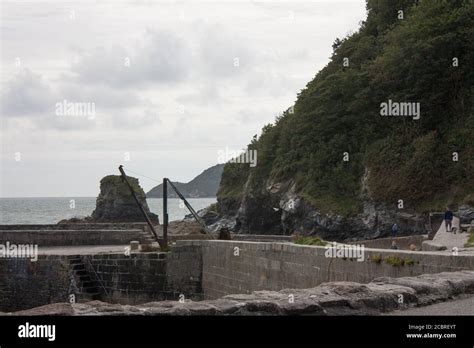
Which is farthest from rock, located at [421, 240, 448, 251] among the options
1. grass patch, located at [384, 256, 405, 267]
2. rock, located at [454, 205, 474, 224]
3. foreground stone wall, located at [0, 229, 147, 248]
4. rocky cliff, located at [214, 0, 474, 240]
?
rocky cliff, located at [214, 0, 474, 240]

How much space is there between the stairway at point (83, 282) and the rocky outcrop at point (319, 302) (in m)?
15.7

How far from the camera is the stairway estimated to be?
2431 cm

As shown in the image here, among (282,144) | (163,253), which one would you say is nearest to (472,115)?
(282,144)

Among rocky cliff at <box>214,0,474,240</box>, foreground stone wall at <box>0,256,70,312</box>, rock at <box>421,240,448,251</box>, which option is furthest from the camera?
rocky cliff at <box>214,0,474,240</box>

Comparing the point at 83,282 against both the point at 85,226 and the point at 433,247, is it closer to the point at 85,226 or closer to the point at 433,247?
the point at 433,247

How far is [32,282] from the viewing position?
999 inches

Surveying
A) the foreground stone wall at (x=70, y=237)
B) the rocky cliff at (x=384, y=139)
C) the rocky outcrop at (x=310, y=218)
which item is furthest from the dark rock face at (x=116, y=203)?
the foreground stone wall at (x=70, y=237)

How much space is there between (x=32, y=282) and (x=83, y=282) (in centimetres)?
198

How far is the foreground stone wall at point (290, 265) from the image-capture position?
12453mm

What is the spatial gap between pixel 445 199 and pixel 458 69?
30.1 ft

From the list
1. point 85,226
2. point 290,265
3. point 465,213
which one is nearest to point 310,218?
point 465,213

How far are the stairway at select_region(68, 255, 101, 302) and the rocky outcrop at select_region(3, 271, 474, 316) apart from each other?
1569cm

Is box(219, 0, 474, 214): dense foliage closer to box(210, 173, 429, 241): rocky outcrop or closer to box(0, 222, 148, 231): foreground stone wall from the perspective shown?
box(210, 173, 429, 241): rocky outcrop

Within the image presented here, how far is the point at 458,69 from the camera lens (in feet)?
156
